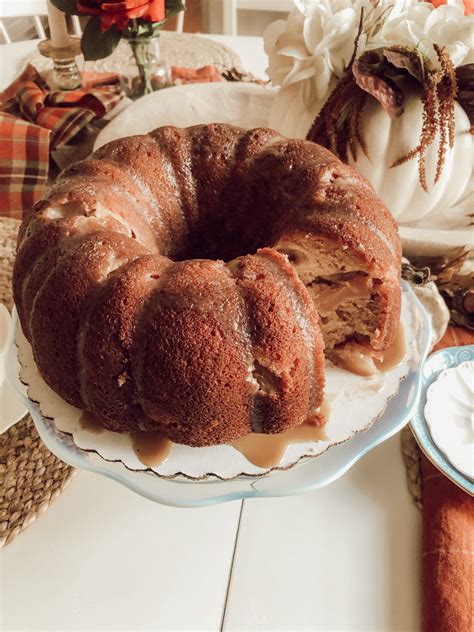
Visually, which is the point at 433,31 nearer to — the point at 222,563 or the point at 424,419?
the point at 424,419

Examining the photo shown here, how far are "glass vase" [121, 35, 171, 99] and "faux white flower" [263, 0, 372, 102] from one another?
568mm

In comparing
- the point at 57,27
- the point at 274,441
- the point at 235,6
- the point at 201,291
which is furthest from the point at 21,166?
the point at 235,6

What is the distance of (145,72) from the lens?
1.78 metres

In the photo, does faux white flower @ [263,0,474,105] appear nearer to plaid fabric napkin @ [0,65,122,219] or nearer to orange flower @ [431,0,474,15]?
orange flower @ [431,0,474,15]

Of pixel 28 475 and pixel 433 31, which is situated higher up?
pixel 433 31

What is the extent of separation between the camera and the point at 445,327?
118 cm

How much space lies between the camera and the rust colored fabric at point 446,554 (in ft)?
2.70

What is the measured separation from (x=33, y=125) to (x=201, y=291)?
0.99 m

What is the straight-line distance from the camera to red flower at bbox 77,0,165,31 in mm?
1415

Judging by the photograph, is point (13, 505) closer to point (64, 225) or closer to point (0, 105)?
point (64, 225)

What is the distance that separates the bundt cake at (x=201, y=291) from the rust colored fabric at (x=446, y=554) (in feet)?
0.80

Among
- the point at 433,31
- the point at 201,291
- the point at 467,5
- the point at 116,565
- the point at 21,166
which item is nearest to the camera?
the point at 201,291

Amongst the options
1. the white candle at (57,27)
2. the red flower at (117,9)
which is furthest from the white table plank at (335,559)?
the white candle at (57,27)

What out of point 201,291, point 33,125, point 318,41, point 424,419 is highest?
point 318,41
